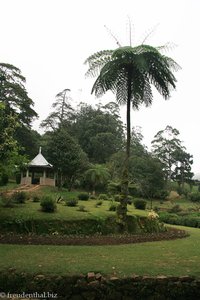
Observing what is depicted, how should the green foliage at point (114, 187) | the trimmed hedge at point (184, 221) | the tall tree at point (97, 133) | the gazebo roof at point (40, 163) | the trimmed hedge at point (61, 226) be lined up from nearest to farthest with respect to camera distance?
the trimmed hedge at point (61, 226)
the green foliage at point (114, 187)
the trimmed hedge at point (184, 221)
the gazebo roof at point (40, 163)
the tall tree at point (97, 133)

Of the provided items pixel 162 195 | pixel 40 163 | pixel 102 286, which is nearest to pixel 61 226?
pixel 102 286

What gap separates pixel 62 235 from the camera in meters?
13.0

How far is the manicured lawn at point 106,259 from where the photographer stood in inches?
309

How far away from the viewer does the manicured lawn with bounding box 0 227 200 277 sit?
7.84m

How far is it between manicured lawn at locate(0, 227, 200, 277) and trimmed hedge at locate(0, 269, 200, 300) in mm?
197

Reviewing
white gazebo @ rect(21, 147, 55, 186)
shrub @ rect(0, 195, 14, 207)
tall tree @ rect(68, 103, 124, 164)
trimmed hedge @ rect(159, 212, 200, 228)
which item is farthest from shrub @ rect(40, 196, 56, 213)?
tall tree @ rect(68, 103, 124, 164)

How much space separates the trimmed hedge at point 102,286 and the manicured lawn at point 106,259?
20 cm

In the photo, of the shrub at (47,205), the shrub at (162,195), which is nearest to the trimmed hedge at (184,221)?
the shrub at (47,205)

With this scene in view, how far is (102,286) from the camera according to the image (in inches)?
291

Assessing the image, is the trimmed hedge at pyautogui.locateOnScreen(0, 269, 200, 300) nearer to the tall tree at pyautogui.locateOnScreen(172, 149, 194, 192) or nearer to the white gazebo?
the white gazebo

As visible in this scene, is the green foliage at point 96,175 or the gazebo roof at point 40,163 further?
the green foliage at point 96,175

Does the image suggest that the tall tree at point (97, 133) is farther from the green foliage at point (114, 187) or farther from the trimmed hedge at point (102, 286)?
the trimmed hedge at point (102, 286)

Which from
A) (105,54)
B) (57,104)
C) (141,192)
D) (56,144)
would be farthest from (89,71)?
(57,104)

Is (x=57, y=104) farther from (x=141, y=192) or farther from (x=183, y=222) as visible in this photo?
(x=183, y=222)
